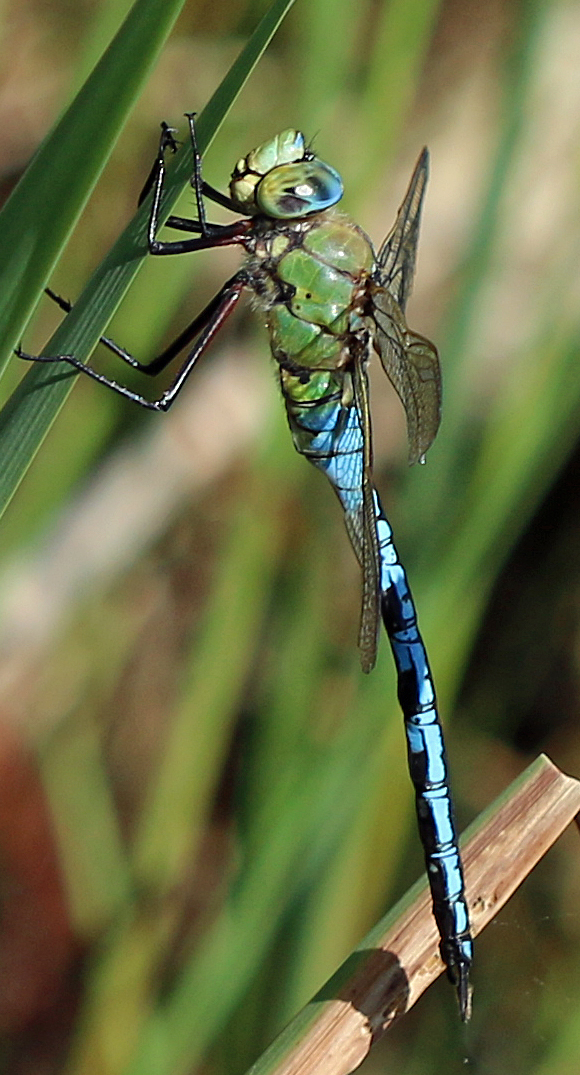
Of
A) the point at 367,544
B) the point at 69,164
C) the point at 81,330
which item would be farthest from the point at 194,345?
the point at 69,164

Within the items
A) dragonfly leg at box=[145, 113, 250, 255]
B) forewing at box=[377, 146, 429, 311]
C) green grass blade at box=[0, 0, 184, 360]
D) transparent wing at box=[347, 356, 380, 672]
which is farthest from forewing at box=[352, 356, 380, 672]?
green grass blade at box=[0, 0, 184, 360]

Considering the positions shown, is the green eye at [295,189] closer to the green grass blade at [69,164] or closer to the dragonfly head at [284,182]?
the dragonfly head at [284,182]

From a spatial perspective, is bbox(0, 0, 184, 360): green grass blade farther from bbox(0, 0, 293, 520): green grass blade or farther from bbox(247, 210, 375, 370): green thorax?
bbox(247, 210, 375, 370): green thorax

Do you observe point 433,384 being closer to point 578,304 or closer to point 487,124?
point 578,304

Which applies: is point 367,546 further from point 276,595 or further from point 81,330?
point 81,330

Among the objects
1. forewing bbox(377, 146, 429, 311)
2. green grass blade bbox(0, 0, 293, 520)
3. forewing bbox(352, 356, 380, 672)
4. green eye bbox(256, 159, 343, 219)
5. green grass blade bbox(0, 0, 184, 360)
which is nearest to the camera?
green grass blade bbox(0, 0, 184, 360)

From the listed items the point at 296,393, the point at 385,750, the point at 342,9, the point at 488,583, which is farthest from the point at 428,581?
the point at 342,9
